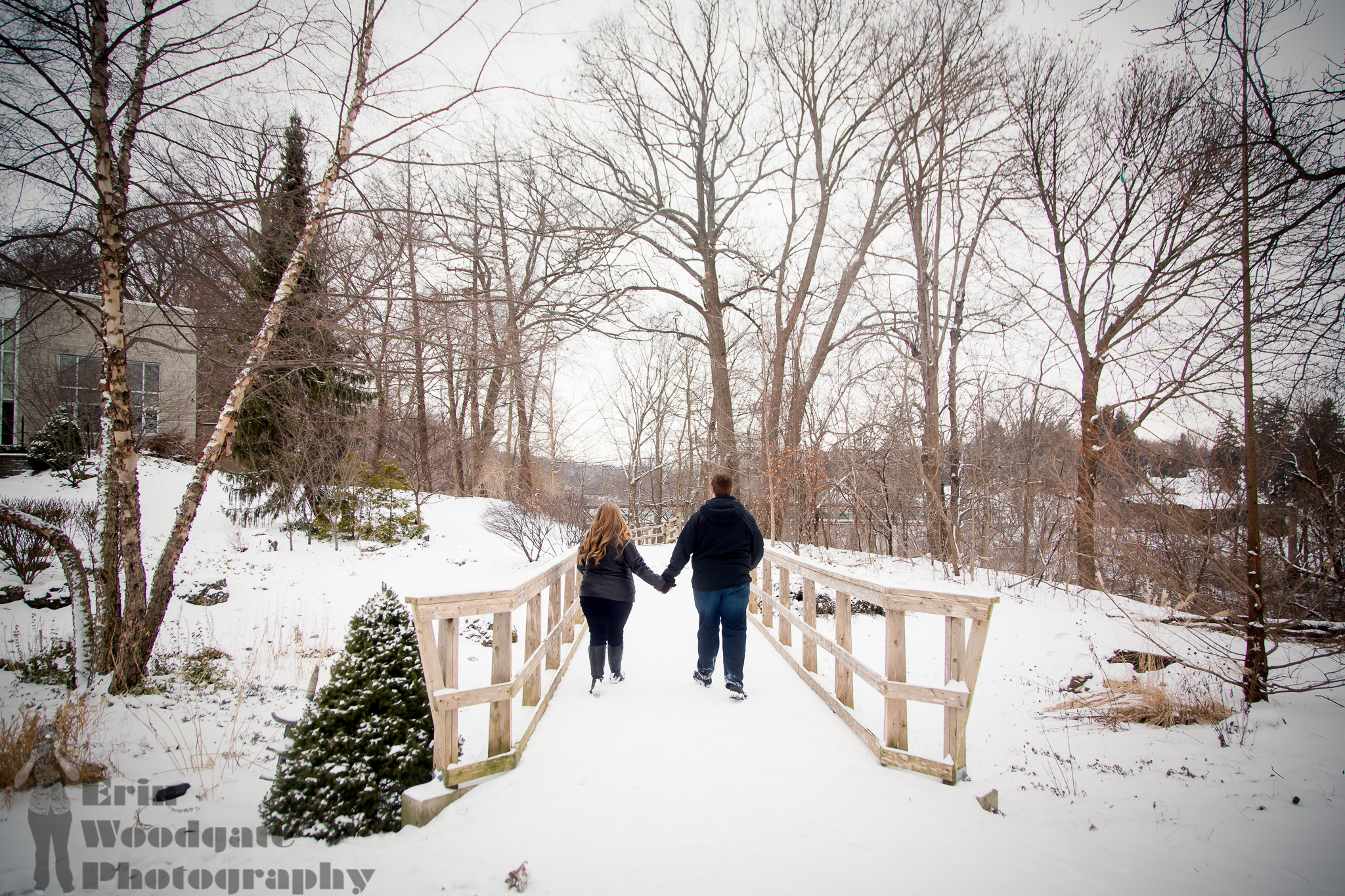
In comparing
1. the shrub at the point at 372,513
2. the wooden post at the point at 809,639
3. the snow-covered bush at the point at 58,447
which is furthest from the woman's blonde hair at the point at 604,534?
the snow-covered bush at the point at 58,447

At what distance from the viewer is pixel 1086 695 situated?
5.63 meters

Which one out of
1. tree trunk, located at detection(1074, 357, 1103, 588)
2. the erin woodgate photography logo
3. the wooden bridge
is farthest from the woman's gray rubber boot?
tree trunk, located at detection(1074, 357, 1103, 588)

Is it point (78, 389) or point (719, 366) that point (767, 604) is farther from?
point (78, 389)

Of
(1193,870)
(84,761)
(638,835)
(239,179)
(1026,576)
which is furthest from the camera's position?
A: (1026,576)

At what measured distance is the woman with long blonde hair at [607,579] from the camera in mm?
4645

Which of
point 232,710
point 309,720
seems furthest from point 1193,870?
Result: point 232,710

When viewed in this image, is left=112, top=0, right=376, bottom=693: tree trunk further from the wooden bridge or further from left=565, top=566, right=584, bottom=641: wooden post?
left=565, top=566, right=584, bottom=641: wooden post

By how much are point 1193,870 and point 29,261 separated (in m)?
8.29

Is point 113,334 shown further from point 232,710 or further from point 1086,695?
point 1086,695

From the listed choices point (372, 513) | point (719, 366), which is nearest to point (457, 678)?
point (372, 513)

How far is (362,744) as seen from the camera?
2.97 m

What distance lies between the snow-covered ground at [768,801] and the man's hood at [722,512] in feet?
4.83

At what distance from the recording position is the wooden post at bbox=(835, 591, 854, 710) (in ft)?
14.0

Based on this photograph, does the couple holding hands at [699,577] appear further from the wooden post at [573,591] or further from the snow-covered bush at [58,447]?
the snow-covered bush at [58,447]
